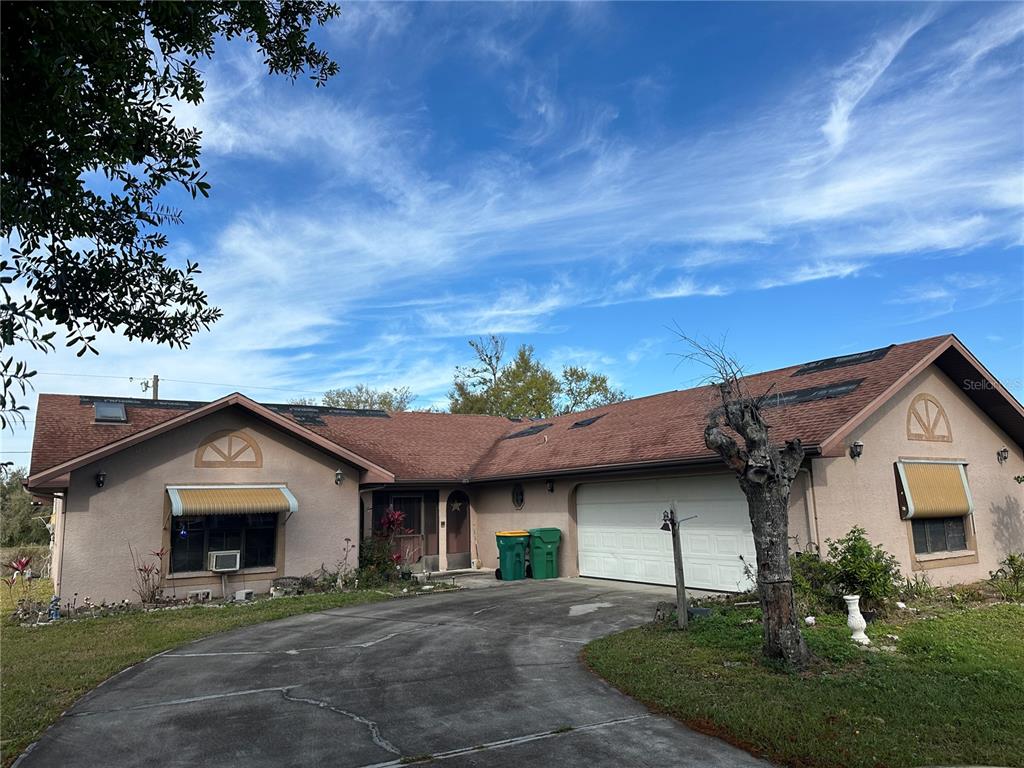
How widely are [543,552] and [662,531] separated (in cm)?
371

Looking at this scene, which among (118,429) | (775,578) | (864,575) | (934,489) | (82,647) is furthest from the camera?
(118,429)

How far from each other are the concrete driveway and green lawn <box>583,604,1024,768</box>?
39cm

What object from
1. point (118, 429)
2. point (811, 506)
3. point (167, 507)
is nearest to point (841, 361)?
point (811, 506)

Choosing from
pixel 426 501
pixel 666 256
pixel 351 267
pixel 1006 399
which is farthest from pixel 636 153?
pixel 426 501

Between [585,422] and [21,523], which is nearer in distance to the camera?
[585,422]

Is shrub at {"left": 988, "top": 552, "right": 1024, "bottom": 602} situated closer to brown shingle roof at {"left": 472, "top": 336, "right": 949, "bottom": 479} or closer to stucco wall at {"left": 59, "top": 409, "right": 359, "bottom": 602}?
brown shingle roof at {"left": 472, "top": 336, "right": 949, "bottom": 479}

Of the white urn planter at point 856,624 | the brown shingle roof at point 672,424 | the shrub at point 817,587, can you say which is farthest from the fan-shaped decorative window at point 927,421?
the white urn planter at point 856,624

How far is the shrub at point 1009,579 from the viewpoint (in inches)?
481

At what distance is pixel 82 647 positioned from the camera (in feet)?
31.6

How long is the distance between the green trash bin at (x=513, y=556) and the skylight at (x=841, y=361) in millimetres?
8111

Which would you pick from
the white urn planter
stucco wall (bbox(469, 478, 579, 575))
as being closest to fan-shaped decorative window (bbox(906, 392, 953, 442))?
the white urn planter

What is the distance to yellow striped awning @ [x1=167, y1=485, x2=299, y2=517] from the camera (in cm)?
1397

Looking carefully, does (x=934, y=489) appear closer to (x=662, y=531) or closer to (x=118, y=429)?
(x=662, y=531)

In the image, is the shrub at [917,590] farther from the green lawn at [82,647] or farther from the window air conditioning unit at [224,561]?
the window air conditioning unit at [224,561]
